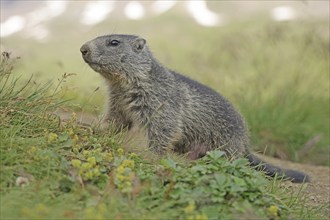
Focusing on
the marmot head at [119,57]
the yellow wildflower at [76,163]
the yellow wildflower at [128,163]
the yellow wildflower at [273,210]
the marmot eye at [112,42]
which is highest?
the marmot eye at [112,42]

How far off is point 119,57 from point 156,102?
1.72 feet

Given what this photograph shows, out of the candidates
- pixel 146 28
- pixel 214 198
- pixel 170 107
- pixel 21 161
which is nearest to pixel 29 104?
pixel 21 161

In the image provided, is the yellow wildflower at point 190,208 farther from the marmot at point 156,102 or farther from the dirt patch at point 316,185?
the marmot at point 156,102

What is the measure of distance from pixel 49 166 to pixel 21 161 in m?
0.21

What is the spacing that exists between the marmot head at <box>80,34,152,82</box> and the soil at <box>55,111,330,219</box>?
0.47 meters

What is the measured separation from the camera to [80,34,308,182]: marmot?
6449 mm

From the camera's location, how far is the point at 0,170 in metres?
4.62

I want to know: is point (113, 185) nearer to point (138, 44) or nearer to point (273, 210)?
point (273, 210)

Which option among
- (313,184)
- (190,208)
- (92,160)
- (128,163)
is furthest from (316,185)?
(190,208)

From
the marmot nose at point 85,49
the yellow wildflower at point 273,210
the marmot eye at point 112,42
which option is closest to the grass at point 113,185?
the yellow wildflower at point 273,210

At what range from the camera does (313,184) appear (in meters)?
7.38

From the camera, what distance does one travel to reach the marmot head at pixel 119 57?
6.41 meters

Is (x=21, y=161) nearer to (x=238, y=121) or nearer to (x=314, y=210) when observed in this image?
(x=314, y=210)

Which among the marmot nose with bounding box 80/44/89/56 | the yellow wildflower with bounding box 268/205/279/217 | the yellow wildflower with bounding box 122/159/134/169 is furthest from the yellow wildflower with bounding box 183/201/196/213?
the marmot nose with bounding box 80/44/89/56
